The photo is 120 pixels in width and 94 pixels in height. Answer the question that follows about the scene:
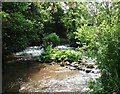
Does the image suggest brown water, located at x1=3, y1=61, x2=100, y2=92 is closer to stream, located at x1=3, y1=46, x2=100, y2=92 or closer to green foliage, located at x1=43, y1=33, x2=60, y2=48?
stream, located at x1=3, y1=46, x2=100, y2=92

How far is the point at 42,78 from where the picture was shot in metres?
9.26

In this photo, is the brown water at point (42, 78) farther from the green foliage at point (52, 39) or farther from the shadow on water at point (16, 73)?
the green foliage at point (52, 39)

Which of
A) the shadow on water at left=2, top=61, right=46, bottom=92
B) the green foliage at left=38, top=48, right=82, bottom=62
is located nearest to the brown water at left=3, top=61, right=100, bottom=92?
the shadow on water at left=2, top=61, right=46, bottom=92

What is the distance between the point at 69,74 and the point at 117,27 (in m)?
5.26

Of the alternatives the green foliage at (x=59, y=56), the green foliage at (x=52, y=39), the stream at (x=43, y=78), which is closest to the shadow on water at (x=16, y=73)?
the stream at (x=43, y=78)

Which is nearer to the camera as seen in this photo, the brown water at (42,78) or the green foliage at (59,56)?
the brown water at (42,78)

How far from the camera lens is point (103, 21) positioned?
4930 millimetres

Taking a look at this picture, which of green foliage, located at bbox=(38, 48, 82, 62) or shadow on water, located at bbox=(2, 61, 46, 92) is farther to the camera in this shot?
green foliage, located at bbox=(38, 48, 82, 62)

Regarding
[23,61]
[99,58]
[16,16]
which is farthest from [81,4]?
[23,61]

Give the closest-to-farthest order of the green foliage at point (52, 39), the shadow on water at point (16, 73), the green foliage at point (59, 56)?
the shadow on water at point (16, 73) < the green foliage at point (59, 56) < the green foliage at point (52, 39)

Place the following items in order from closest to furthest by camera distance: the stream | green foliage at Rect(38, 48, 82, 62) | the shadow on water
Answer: the stream, the shadow on water, green foliage at Rect(38, 48, 82, 62)

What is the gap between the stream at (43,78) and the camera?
7891mm

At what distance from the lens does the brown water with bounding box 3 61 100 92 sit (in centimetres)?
790

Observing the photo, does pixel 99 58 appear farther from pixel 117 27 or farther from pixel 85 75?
pixel 85 75
